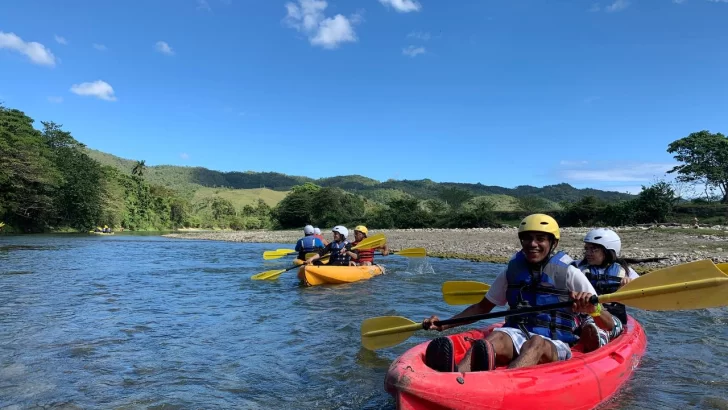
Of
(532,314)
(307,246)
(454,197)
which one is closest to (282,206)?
(454,197)

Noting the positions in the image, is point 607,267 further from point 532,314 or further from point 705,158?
point 705,158

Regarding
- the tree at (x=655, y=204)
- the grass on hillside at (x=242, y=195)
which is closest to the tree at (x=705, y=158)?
the tree at (x=655, y=204)

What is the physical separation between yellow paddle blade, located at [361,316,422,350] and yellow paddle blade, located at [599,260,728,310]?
1796 mm

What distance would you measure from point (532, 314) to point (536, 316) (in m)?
0.04

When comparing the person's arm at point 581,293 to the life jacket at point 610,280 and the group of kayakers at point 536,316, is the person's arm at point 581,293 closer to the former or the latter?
the group of kayakers at point 536,316

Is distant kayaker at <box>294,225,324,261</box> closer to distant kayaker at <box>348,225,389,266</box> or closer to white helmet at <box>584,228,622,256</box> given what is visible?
distant kayaker at <box>348,225,389,266</box>

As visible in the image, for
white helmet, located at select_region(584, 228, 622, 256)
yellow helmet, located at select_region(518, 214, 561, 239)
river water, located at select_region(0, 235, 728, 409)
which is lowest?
river water, located at select_region(0, 235, 728, 409)

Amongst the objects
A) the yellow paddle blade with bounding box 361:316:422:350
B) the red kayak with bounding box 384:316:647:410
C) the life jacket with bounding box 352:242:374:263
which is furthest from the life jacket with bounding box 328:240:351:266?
the red kayak with bounding box 384:316:647:410

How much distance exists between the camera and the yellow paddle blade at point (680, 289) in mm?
3551

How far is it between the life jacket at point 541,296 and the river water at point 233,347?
767 millimetres

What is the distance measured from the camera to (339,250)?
1144cm

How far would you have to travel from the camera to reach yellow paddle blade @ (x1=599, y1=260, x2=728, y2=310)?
355 cm

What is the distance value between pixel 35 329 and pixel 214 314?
2.55 m

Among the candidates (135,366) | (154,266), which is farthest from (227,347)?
(154,266)
